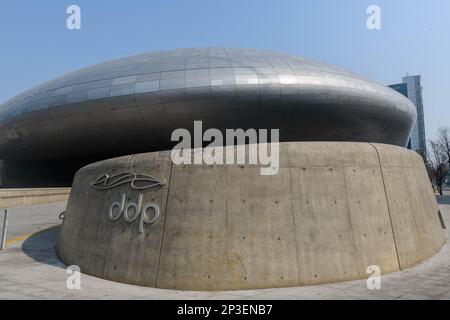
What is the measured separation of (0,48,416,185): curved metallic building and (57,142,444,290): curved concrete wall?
553 inches

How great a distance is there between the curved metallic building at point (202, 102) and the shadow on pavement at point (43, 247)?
1081 cm

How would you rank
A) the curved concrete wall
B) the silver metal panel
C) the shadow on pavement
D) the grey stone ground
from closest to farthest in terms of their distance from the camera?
the grey stone ground → the curved concrete wall → the shadow on pavement → the silver metal panel

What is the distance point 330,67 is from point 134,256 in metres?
22.4

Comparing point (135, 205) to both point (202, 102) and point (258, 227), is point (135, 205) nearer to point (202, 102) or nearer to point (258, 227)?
point (258, 227)

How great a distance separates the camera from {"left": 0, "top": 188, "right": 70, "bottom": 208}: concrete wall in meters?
25.5

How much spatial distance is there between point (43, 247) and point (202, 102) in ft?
43.3

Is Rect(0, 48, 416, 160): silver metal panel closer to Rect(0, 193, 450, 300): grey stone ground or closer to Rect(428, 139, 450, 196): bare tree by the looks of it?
Rect(0, 193, 450, 300): grey stone ground

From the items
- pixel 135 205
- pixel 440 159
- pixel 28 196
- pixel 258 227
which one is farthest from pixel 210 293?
pixel 440 159

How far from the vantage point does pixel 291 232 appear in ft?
22.5

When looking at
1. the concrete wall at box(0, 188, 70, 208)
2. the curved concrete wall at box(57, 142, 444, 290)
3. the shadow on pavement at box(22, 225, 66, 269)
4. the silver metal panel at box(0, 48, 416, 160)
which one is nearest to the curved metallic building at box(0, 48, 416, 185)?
the silver metal panel at box(0, 48, 416, 160)

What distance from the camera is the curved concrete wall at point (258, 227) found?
6586mm

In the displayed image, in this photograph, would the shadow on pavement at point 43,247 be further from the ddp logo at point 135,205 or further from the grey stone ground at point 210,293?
the ddp logo at point 135,205
